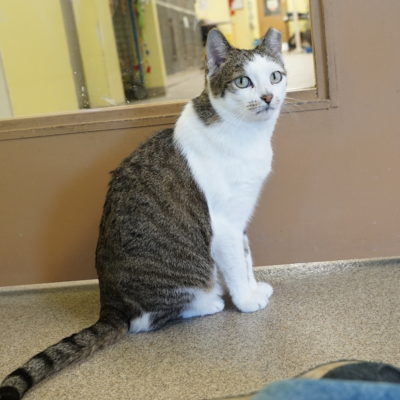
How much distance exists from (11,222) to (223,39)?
3.37 ft

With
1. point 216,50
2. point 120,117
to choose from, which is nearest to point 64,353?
point 120,117

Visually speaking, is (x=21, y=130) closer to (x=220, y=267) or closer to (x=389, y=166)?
(x=220, y=267)

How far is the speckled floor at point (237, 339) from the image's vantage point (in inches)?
44.6

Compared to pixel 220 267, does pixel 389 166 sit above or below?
above

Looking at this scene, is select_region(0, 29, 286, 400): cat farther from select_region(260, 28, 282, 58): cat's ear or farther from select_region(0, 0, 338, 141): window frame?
select_region(0, 0, 338, 141): window frame

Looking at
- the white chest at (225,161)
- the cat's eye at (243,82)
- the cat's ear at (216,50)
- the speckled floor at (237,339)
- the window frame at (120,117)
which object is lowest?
the speckled floor at (237,339)

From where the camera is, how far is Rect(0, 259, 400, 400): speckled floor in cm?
113

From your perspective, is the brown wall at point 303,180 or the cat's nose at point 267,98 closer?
the cat's nose at point 267,98

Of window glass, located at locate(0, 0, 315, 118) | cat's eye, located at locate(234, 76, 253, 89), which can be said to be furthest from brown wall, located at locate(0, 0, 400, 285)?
cat's eye, located at locate(234, 76, 253, 89)

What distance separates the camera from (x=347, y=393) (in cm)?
56

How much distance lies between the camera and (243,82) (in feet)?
3.96

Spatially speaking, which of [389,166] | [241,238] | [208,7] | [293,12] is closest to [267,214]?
[241,238]

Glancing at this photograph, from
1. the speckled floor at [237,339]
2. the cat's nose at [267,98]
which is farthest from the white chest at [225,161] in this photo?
the speckled floor at [237,339]

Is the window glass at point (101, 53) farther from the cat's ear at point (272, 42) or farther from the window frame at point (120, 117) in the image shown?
the cat's ear at point (272, 42)
